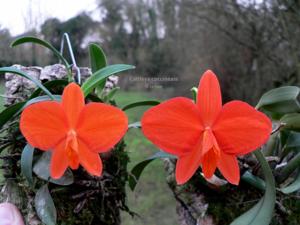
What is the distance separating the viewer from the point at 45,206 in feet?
1.52

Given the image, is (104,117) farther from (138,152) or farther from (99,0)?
(138,152)

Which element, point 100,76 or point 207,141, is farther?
point 100,76

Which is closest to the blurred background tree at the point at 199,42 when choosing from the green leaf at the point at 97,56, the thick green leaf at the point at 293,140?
the green leaf at the point at 97,56

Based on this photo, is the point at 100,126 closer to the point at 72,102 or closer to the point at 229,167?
the point at 72,102

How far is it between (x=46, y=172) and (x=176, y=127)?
0.64 feet

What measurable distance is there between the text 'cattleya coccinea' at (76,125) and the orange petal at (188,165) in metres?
0.08

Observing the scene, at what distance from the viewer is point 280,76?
2.04 meters

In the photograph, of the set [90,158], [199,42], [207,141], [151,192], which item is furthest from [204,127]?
[199,42]

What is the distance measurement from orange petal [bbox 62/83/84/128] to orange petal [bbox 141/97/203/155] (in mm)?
79

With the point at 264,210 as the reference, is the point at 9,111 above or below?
above

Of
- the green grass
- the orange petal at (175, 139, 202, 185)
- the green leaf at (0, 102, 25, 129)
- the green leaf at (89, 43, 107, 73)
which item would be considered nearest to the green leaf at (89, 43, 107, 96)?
the green leaf at (89, 43, 107, 73)

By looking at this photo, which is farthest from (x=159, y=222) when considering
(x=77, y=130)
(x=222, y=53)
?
(x=77, y=130)

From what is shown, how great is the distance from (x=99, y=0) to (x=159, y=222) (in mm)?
1059

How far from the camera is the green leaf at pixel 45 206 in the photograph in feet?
1.48
